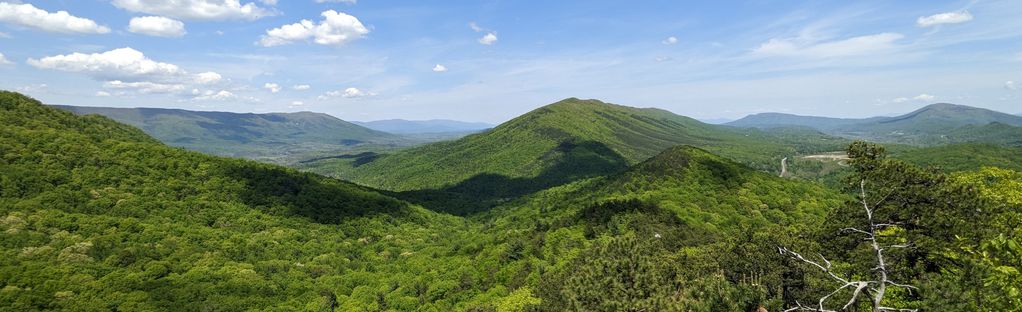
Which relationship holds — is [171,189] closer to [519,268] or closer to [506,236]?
[506,236]

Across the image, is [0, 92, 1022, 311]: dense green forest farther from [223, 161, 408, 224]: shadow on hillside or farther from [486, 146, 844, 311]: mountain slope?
[223, 161, 408, 224]: shadow on hillside

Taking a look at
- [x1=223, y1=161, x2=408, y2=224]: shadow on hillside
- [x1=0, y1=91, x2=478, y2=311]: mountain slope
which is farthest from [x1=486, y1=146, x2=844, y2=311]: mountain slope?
[x1=223, y1=161, x2=408, y2=224]: shadow on hillside

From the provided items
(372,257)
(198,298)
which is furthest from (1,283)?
(372,257)

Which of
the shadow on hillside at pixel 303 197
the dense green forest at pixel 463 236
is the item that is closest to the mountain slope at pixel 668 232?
the dense green forest at pixel 463 236

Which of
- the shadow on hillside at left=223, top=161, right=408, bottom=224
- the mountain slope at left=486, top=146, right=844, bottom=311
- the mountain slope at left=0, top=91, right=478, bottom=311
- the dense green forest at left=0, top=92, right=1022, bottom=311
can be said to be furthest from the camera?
the shadow on hillside at left=223, top=161, right=408, bottom=224

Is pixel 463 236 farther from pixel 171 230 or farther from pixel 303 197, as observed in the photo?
pixel 171 230

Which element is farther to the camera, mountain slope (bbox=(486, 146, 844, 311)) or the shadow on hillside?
the shadow on hillside

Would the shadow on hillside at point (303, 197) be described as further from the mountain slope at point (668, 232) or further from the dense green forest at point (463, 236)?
the mountain slope at point (668, 232)
